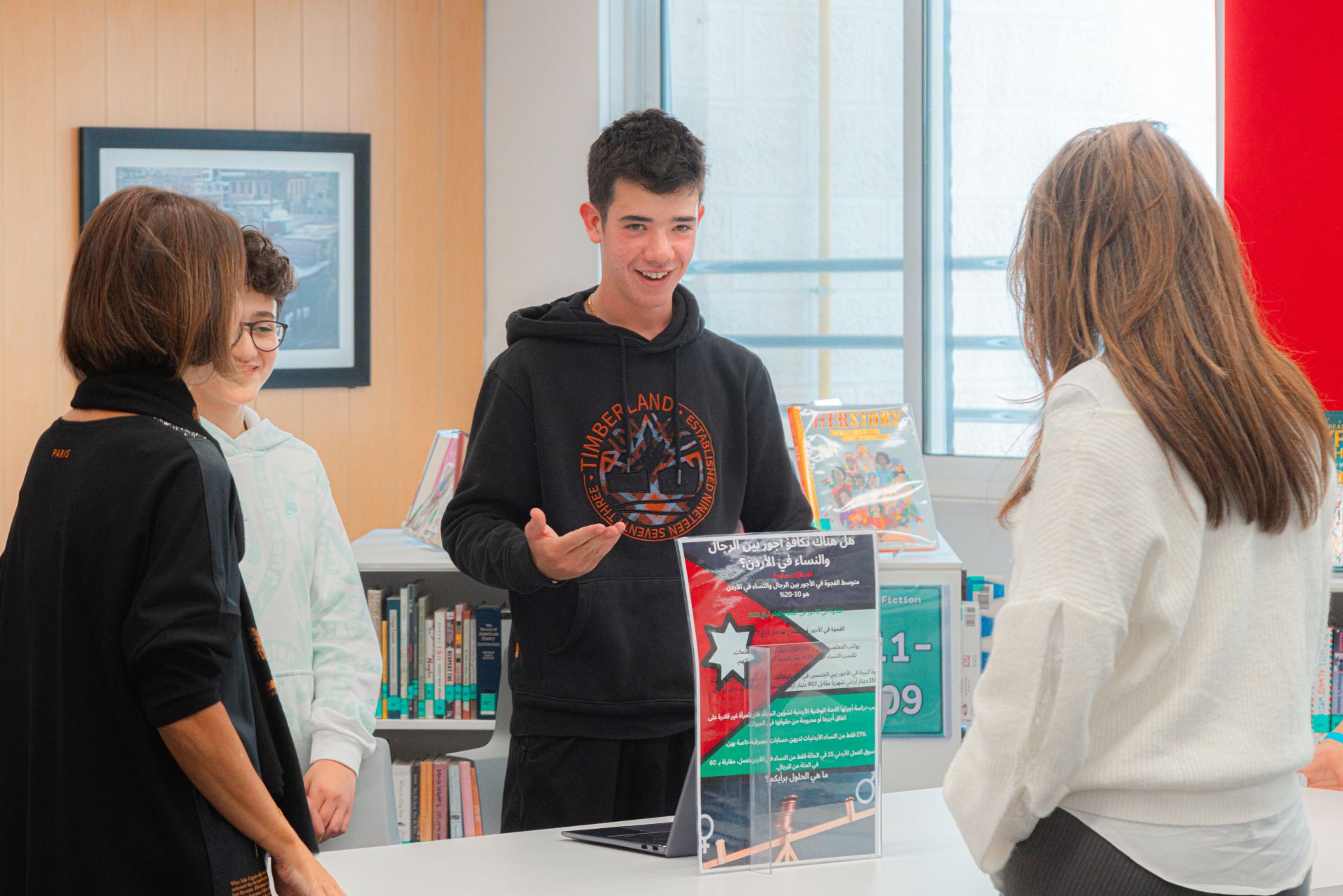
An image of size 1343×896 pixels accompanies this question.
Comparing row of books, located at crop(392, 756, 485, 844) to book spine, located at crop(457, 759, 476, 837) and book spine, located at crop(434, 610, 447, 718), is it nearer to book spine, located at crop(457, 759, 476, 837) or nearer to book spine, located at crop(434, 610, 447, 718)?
book spine, located at crop(457, 759, 476, 837)

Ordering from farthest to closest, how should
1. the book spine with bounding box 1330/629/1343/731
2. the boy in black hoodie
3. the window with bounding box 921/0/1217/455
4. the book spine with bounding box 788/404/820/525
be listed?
the window with bounding box 921/0/1217/455 → the book spine with bounding box 788/404/820/525 → the book spine with bounding box 1330/629/1343/731 → the boy in black hoodie

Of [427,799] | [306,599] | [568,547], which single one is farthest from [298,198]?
[568,547]

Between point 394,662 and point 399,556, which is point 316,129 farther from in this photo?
point 394,662

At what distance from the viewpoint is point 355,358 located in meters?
3.79

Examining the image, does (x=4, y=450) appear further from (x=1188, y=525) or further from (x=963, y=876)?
(x=1188, y=525)

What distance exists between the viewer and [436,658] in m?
3.03

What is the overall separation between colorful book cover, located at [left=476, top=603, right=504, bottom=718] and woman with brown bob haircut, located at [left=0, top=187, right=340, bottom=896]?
1763mm

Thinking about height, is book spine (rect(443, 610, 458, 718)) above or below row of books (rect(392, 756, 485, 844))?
above

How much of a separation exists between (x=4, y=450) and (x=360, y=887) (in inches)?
105

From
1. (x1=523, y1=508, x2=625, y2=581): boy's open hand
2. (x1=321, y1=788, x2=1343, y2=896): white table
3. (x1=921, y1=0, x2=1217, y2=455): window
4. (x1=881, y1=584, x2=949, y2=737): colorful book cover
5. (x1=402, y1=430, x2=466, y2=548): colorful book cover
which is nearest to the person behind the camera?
(x1=321, y1=788, x2=1343, y2=896): white table

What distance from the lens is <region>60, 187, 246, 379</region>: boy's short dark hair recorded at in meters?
1.22

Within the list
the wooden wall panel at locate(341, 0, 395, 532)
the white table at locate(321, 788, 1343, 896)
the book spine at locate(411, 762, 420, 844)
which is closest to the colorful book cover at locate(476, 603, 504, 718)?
the book spine at locate(411, 762, 420, 844)

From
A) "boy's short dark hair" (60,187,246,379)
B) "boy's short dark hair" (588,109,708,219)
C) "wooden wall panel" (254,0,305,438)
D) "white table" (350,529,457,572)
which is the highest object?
"wooden wall panel" (254,0,305,438)

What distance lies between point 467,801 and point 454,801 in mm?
34
